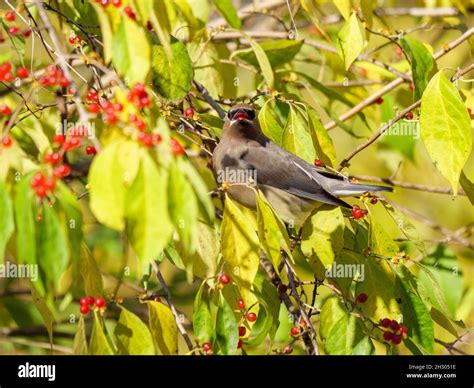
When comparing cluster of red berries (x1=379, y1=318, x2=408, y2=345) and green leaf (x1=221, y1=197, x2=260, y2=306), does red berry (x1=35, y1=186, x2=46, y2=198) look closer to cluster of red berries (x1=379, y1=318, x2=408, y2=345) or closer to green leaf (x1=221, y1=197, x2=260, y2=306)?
green leaf (x1=221, y1=197, x2=260, y2=306)

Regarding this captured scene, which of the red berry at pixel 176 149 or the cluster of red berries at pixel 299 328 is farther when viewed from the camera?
the cluster of red berries at pixel 299 328

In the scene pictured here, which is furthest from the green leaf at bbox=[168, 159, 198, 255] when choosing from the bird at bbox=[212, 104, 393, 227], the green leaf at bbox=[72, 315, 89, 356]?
the bird at bbox=[212, 104, 393, 227]

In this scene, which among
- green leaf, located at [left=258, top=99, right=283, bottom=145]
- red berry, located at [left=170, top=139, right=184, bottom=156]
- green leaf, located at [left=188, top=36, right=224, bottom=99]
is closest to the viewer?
red berry, located at [left=170, top=139, right=184, bottom=156]

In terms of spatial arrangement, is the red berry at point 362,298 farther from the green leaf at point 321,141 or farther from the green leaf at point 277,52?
the green leaf at point 277,52

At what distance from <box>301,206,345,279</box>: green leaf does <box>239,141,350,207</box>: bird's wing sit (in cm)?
76

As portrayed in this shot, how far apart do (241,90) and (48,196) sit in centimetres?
495

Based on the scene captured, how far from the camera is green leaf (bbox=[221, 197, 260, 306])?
2998mm

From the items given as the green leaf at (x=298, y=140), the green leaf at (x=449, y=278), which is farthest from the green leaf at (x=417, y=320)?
the green leaf at (x=449, y=278)

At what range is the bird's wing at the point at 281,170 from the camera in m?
4.50

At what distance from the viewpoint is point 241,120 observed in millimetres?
4691

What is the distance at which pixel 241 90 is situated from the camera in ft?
24.5

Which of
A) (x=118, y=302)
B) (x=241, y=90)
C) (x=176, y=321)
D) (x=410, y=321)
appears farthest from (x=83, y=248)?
(x=241, y=90)

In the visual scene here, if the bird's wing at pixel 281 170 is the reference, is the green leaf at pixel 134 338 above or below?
below

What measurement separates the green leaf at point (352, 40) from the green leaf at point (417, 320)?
1101 mm
